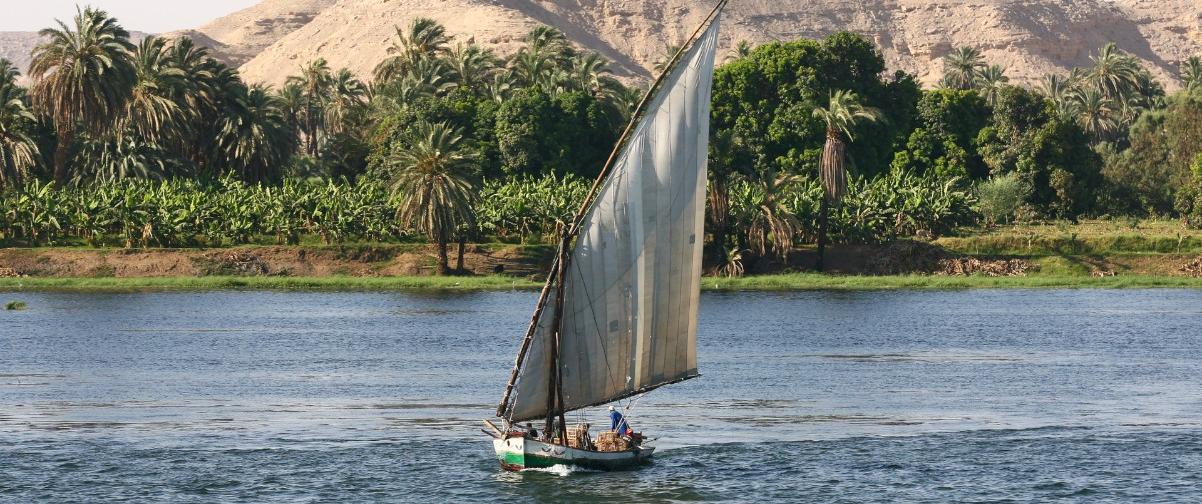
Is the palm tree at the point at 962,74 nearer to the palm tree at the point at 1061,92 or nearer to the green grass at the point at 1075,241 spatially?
the palm tree at the point at 1061,92

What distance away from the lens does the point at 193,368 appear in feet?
203

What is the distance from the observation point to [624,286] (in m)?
39.0

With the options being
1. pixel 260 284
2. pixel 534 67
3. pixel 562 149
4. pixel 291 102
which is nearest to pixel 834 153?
pixel 562 149

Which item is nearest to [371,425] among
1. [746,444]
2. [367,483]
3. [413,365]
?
[367,483]

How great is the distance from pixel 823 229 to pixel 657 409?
58.7 meters

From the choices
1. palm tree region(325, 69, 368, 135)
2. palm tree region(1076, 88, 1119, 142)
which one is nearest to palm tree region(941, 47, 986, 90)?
palm tree region(1076, 88, 1119, 142)

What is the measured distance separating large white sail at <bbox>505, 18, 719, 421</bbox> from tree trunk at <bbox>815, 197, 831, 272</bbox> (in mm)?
67271

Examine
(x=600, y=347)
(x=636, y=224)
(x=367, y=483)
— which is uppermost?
A: (x=636, y=224)

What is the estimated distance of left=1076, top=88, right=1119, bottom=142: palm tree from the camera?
584 ft

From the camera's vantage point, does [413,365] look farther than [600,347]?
Yes

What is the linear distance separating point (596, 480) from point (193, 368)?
27992 mm

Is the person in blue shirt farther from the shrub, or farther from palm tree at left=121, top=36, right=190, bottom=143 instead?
palm tree at left=121, top=36, right=190, bottom=143

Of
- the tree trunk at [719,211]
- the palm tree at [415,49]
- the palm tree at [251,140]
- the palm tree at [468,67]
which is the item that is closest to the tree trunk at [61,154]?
the palm tree at [251,140]

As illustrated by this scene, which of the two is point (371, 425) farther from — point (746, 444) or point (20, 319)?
point (20, 319)
